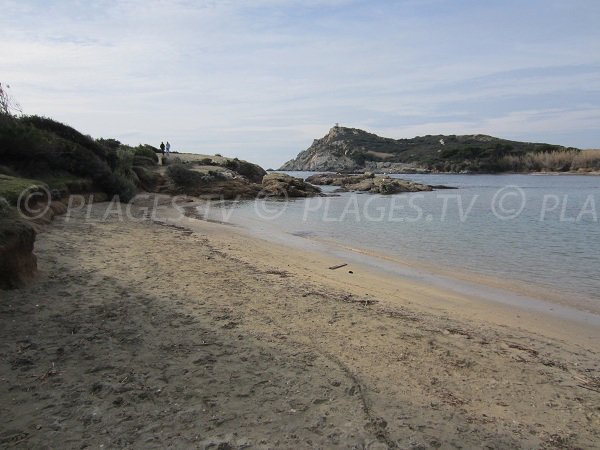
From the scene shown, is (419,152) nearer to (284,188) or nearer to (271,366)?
(284,188)

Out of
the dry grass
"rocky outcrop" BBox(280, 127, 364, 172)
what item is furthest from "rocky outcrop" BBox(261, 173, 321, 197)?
"rocky outcrop" BBox(280, 127, 364, 172)

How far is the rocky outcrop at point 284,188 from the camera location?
39.2m

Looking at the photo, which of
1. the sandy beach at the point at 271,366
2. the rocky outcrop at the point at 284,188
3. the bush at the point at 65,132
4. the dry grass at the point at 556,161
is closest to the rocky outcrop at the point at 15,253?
the sandy beach at the point at 271,366

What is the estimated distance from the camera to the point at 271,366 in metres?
4.54

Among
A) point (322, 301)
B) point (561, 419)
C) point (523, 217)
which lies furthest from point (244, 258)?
point (523, 217)

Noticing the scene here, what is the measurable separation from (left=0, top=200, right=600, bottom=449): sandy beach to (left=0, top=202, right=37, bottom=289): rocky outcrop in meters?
0.23

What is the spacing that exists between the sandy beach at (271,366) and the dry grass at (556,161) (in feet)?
387

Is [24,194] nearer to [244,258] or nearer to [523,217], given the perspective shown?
[244,258]

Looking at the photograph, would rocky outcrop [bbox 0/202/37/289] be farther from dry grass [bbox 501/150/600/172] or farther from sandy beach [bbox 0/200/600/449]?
dry grass [bbox 501/150/600/172]

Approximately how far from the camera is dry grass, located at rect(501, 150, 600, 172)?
4158 inches

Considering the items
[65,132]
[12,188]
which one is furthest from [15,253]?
[65,132]

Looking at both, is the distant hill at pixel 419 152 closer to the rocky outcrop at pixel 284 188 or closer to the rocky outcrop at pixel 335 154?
the rocky outcrop at pixel 335 154

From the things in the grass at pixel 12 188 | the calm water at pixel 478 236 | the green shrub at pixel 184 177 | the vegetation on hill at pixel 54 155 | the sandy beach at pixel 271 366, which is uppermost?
the vegetation on hill at pixel 54 155

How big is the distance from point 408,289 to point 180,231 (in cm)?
808
